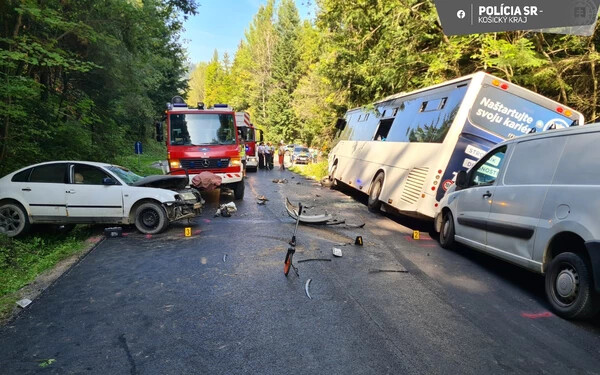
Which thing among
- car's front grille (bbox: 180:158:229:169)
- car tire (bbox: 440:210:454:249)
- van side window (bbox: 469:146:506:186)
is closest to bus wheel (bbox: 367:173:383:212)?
car tire (bbox: 440:210:454:249)

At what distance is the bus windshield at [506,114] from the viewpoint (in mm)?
7363

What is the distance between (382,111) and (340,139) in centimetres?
469

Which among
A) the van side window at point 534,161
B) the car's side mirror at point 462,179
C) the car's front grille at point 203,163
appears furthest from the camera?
the car's front grille at point 203,163

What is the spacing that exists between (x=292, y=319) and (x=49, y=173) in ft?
21.3

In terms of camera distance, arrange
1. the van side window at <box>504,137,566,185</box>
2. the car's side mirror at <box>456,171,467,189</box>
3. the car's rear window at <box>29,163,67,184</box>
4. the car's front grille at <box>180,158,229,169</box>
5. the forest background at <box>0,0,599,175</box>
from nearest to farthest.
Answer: the van side window at <box>504,137,566,185</box>
the car's side mirror at <box>456,171,467,189</box>
the car's rear window at <box>29,163,67,184</box>
the forest background at <box>0,0,599,175</box>
the car's front grille at <box>180,158,229,169</box>

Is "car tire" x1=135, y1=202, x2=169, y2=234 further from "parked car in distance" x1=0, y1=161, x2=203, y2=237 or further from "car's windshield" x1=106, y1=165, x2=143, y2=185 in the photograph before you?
"car's windshield" x1=106, y1=165, x2=143, y2=185

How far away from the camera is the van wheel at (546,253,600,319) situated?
12.6 ft

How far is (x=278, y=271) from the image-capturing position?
5469 mm

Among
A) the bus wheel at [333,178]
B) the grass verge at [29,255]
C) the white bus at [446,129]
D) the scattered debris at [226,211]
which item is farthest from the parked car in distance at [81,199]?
the bus wheel at [333,178]

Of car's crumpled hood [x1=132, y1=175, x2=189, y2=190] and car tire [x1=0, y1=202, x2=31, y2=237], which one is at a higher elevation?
car's crumpled hood [x1=132, y1=175, x2=189, y2=190]

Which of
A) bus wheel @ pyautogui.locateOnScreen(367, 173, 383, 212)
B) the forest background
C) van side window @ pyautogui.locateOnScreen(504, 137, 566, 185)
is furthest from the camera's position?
bus wheel @ pyautogui.locateOnScreen(367, 173, 383, 212)

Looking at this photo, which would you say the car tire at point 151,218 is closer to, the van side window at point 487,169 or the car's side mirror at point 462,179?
the car's side mirror at point 462,179

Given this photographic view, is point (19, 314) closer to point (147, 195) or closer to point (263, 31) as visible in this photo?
point (147, 195)

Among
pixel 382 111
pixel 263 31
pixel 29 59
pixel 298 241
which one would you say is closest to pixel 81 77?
pixel 29 59
